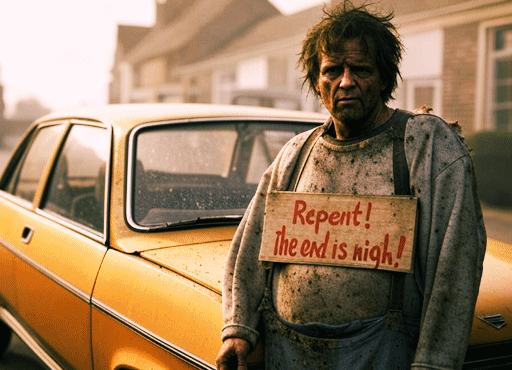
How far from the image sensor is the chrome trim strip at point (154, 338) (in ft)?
6.36

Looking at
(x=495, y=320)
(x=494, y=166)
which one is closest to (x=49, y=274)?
(x=495, y=320)

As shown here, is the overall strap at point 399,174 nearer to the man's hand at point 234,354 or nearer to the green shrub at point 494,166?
the man's hand at point 234,354

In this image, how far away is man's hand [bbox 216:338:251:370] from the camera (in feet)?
5.82

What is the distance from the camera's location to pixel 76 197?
12.0 ft

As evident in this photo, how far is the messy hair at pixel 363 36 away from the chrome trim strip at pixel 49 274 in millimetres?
1457

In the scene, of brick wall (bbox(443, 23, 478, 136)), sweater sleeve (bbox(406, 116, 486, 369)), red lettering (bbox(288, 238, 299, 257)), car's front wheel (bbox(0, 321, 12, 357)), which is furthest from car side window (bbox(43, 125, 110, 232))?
brick wall (bbox(443, 23, 478, 136))

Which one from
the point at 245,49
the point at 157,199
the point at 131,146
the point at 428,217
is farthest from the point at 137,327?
the point at 245,49

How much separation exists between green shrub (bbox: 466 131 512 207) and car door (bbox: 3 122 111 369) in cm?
866

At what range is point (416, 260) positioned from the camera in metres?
1.62

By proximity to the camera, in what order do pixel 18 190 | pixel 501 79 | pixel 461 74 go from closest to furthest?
1. pixel 18 190
2. pixel 501 79
3. pixel 461 74

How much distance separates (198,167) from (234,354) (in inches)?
71.3

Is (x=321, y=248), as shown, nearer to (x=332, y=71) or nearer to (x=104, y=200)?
(x=332, y=71)

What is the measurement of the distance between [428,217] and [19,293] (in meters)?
2.61

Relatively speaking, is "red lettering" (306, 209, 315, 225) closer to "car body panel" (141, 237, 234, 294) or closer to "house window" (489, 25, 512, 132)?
"car body panel" (141, 237, 234, 294)
